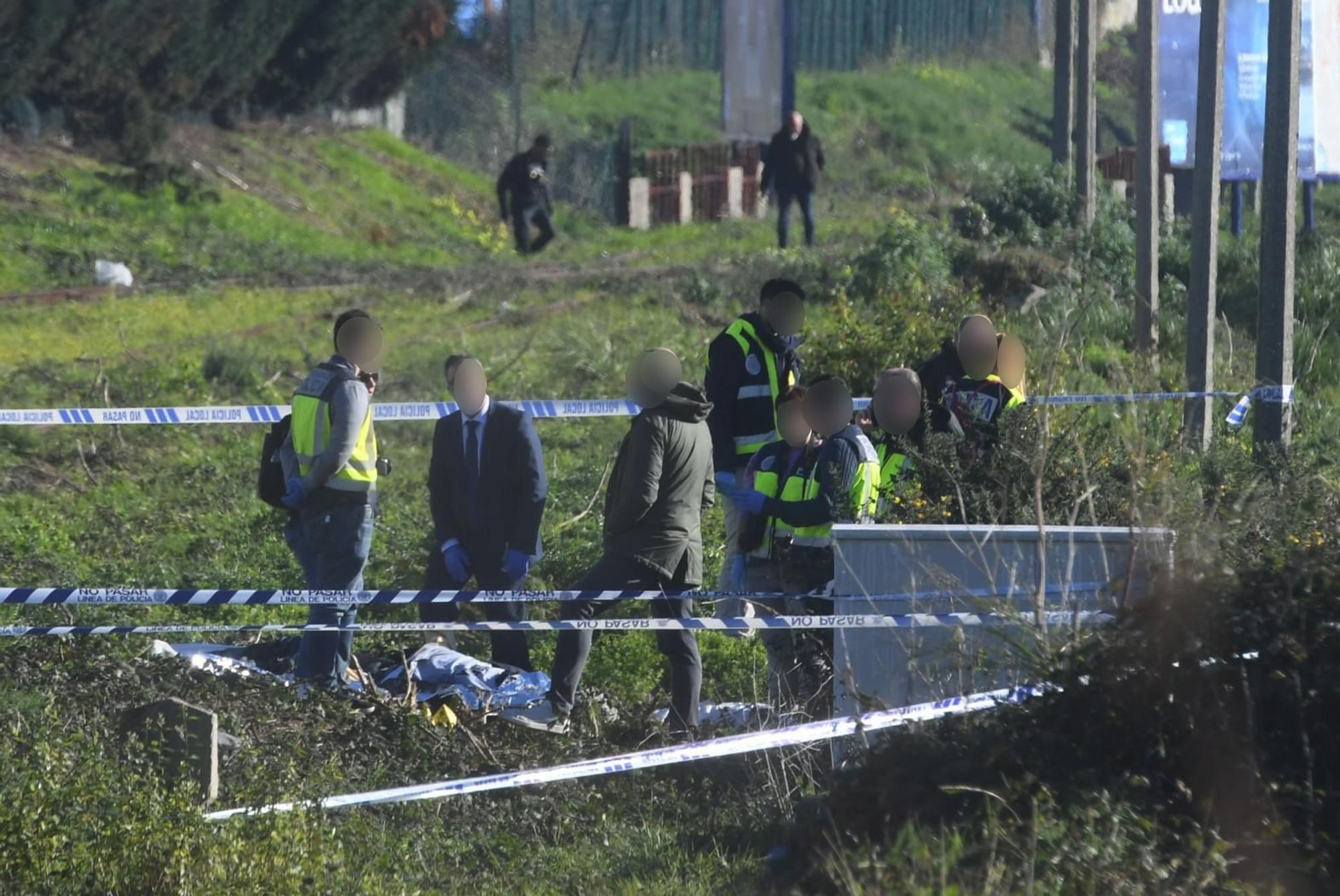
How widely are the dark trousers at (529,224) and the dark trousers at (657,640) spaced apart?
1767 centimetres

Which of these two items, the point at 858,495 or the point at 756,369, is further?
the point at 756,369

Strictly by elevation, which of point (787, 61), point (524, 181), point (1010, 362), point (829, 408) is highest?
point (787, 61)

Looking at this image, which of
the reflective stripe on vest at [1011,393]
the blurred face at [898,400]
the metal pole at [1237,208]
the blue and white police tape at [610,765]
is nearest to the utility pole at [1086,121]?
the metal pole at [1237,208]

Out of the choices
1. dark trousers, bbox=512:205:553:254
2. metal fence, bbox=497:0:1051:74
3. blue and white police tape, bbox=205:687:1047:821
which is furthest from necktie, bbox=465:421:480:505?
metal fence, bbox=497:0:1051:74

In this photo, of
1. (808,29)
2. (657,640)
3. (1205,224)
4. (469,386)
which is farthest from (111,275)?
(808,29)

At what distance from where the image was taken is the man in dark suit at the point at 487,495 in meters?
7.96

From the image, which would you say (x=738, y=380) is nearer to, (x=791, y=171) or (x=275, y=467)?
(x=275, y=467)

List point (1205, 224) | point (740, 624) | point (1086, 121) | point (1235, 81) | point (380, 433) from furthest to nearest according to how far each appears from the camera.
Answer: point (1086, 121)
point (1235, 81)
point (380, 433)
point (1205, 224)
point (740, 624)

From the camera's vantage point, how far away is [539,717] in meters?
7.47

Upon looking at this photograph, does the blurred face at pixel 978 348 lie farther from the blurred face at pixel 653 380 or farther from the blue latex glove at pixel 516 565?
the blue latex glove at pixel 516 565

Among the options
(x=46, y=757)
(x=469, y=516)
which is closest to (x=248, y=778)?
(x=46, y=757)

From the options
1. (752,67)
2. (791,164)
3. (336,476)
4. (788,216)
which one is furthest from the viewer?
(752,67)

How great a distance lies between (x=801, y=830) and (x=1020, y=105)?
47399 mm

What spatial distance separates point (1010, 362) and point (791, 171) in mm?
14934
